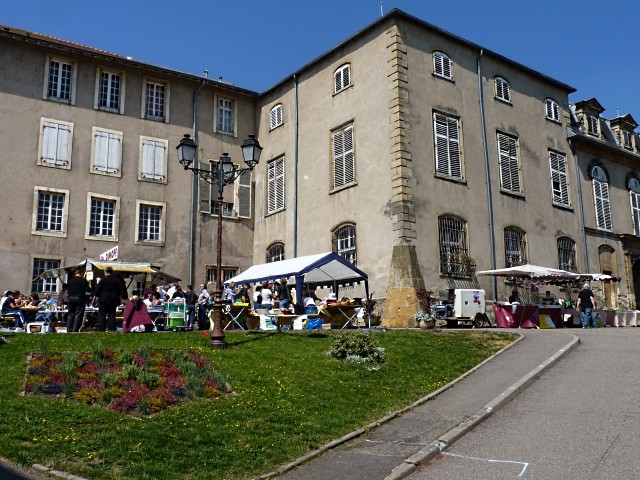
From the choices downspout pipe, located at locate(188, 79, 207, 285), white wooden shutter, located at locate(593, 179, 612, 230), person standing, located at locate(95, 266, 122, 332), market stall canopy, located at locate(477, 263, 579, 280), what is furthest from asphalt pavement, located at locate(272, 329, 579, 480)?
white wooden shutter, located at locate(593, 179, 612, 230)

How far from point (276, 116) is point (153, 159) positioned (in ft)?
17.7

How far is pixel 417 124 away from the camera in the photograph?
2198cm

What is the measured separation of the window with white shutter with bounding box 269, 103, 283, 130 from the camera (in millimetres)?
27141

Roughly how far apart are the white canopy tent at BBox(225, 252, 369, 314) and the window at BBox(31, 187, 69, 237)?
756 cm

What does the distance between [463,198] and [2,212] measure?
51.2 feet

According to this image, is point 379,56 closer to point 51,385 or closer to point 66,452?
point 51,385

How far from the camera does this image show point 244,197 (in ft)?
90.1

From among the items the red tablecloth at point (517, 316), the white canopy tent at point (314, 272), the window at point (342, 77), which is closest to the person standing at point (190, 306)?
the white canopy tent at point (314, 272)

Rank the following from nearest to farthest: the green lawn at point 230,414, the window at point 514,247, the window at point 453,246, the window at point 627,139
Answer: the green lawn at point 230,414 < the window at point 453,246 < the window at point 514,247 < the window at point 627,139

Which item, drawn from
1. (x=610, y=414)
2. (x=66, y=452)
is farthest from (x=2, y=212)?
(x=610, y=414)

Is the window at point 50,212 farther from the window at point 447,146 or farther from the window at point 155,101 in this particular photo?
the window at point 447,146

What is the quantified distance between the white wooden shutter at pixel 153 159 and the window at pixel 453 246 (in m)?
11.0

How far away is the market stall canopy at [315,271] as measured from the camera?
17812 millimetres

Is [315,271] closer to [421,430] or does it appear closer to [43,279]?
[43,279]
